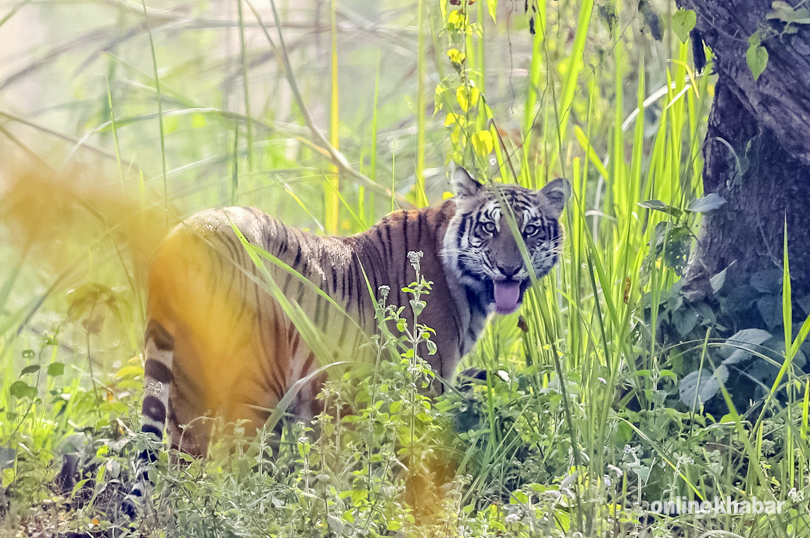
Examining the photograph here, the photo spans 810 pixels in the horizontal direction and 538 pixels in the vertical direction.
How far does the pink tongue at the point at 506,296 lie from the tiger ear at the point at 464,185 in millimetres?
403

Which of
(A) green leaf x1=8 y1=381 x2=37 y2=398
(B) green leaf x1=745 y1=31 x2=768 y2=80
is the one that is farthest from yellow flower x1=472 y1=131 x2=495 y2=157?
(A) green leaf x1=8 y1=381 x2=37 y2=398

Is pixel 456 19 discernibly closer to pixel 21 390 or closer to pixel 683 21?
pixel 683 21

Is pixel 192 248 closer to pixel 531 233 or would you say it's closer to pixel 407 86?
pixel 531 233

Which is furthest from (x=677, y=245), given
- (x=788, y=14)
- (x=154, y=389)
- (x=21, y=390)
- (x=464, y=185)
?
(x=21, y=390)

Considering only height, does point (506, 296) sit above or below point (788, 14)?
below

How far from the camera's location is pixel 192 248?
223 cm

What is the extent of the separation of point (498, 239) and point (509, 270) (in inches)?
5.3

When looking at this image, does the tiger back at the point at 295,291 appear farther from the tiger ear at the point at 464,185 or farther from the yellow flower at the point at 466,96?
the yellow flower at the point at 466,96

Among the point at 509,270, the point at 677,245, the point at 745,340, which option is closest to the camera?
the point at 745,340

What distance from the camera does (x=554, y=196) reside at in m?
2.93

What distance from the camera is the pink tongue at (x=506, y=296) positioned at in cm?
282

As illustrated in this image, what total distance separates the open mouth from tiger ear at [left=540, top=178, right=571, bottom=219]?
353 mm

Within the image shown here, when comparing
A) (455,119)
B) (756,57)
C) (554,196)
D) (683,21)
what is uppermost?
(683,21)

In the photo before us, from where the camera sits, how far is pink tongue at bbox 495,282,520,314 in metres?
2.82
